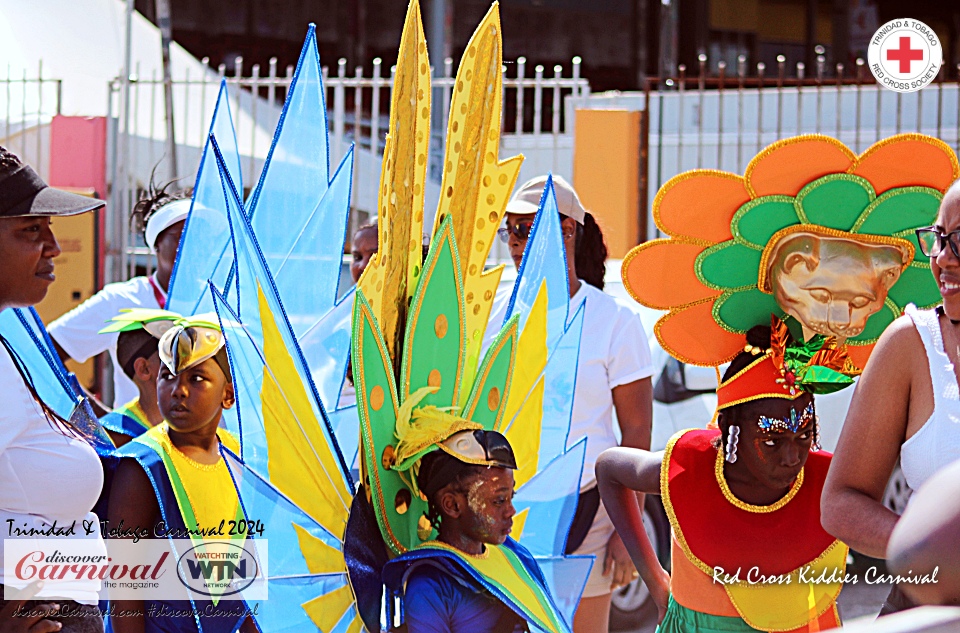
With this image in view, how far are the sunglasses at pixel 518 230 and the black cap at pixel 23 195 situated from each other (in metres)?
1.47

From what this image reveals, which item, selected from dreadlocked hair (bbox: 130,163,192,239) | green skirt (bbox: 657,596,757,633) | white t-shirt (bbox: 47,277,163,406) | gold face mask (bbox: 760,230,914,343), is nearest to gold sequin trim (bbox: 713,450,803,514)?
green skirt (bbox: 657,596,757,633)

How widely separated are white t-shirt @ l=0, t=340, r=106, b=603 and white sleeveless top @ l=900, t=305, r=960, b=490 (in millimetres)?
1530

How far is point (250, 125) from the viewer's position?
30.8 ft

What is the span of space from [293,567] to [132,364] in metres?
1.57

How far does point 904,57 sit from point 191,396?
7470 mm

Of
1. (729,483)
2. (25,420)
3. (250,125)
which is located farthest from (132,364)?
(250,125)

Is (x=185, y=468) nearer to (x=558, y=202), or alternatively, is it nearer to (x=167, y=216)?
(x=558, y=202)

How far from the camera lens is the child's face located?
2.92 meters

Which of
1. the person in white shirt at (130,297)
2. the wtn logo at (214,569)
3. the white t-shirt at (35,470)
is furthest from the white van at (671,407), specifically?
the white t-shirt at (35,470)

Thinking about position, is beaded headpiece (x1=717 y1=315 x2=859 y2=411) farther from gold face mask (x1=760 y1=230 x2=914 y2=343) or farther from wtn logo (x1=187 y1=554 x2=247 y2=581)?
wtn logo (x1=187 y1=554 x2=247 y2=581)

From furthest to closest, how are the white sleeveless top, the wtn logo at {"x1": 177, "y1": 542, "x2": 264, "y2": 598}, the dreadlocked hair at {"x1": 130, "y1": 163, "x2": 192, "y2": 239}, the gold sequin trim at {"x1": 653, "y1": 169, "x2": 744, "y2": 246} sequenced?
the dreadlocked hair at {"x1": 130, "y1": 163, "x2": 192, "y2": 239}
the gold sequin trim at {"x1": 653, "y1": 169, "x2": 744, "y2": 246}
the wtn logo at {"x1": 177, "y1": 542, "x2": 264, "y2": 598}
the white sleeveless top

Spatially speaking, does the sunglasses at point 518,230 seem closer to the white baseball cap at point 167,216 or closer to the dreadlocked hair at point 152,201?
the white baseball cap at point 167,216

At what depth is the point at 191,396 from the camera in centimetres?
293

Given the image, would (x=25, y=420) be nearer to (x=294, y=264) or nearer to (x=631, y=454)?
(x=294, y=264)
